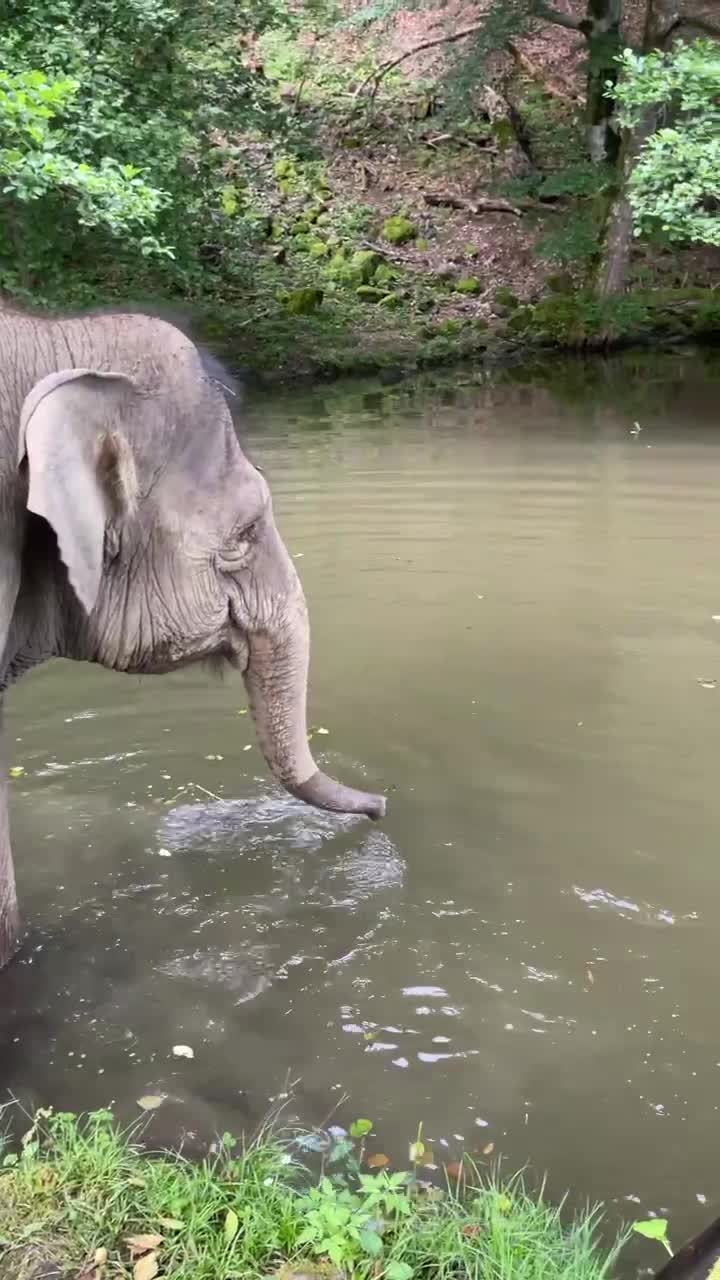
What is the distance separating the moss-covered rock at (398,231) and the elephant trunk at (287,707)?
19.3 metres

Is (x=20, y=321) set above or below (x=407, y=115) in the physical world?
below

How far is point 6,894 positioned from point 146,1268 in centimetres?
141

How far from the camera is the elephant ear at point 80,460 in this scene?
2531 mm

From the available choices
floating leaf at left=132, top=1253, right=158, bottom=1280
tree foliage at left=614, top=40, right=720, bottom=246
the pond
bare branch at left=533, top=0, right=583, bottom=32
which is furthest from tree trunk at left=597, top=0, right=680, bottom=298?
floating leaf at left=132, top=1253, right=158, bottom=1280

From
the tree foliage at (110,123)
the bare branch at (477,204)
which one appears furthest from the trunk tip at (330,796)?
the bare branch at (477,204)

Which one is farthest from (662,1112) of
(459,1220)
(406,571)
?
(406,571)

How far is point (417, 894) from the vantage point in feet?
12.5

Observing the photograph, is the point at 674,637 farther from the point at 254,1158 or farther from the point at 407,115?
the point at 407,115

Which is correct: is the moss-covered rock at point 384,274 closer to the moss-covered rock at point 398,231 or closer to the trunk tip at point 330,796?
the moss-covered rock at point 398,231

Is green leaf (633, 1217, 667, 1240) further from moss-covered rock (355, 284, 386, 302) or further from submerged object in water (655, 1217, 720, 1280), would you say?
moss-covered rock (355, 284, 386, 302)

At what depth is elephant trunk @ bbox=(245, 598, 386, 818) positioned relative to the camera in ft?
10.7

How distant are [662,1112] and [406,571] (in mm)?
4864

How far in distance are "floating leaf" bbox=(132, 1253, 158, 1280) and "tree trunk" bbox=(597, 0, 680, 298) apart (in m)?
14.5

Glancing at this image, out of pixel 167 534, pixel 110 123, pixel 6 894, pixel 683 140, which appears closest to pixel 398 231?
pixel 110 123
